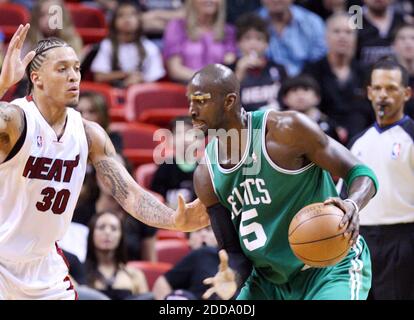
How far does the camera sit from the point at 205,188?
19.7 ft

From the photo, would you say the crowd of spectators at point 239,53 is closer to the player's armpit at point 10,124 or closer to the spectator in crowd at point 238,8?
the spectator in crowd at point 238,8

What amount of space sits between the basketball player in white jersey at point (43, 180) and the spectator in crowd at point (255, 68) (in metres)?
4.41

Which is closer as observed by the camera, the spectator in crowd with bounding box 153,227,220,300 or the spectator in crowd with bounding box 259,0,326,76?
the spectator in crowd with bounding box 153,227,220,300

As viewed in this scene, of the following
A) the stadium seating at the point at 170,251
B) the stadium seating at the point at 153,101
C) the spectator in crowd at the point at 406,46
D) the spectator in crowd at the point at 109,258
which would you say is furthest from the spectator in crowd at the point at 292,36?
the spectator in crowd at the point at 109,258

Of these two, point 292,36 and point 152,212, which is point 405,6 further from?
point 152,212

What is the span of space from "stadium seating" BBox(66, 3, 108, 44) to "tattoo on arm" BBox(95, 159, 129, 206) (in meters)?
5.62

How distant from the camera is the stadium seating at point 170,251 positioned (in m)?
9.21

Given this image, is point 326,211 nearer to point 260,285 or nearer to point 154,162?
point 260,285

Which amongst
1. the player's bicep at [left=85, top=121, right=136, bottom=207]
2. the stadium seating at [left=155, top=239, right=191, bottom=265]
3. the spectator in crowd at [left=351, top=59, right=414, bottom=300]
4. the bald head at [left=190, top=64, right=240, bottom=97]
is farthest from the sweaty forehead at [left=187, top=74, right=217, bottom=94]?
the stadium seating at [left=155, top=239, right=191, bottom=265]

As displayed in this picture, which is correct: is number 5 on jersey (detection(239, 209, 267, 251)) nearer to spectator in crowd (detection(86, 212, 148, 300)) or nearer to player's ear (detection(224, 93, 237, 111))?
player's ear (detection(224, 93, 237, 111))

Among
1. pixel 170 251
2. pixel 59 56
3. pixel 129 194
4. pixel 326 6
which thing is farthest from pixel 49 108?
pixel 326 6

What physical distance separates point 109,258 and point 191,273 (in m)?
0.69

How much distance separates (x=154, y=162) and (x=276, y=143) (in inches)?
181

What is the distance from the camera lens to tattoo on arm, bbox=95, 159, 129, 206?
6.27m
